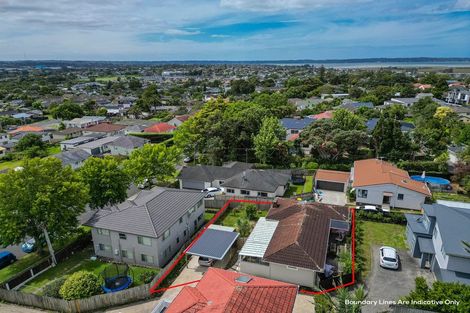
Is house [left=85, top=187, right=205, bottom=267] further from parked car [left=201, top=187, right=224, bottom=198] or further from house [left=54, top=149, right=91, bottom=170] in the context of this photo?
house [left=54, top=149, right=91, bottom=170]

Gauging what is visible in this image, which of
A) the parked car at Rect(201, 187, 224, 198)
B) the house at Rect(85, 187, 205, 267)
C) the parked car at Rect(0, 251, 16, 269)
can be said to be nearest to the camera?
the house at Rect(85, 187, 205, 267)

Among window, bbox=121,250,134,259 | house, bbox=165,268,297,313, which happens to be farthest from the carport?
house, bbox=165,268,297,313

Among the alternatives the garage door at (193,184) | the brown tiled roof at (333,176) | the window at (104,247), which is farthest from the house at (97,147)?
the brown tiled roof at (333,176)

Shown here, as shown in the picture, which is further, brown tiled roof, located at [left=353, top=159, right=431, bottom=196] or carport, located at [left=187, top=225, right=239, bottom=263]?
brown tiled roof, located at [left=353, top=159, right=431, bottom=196]

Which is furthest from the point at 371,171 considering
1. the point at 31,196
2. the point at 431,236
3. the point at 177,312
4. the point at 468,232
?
the point at 31,196

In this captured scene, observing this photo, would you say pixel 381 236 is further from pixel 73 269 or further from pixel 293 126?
pixel 293 126

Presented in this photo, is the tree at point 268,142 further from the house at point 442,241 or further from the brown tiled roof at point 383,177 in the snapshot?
the house at point 442,241

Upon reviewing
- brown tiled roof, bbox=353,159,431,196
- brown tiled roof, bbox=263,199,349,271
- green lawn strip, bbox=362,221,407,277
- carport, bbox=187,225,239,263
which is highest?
brown tiled roof, bbox=353,159,431,196

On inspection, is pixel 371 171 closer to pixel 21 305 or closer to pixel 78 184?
pixel 78 184
